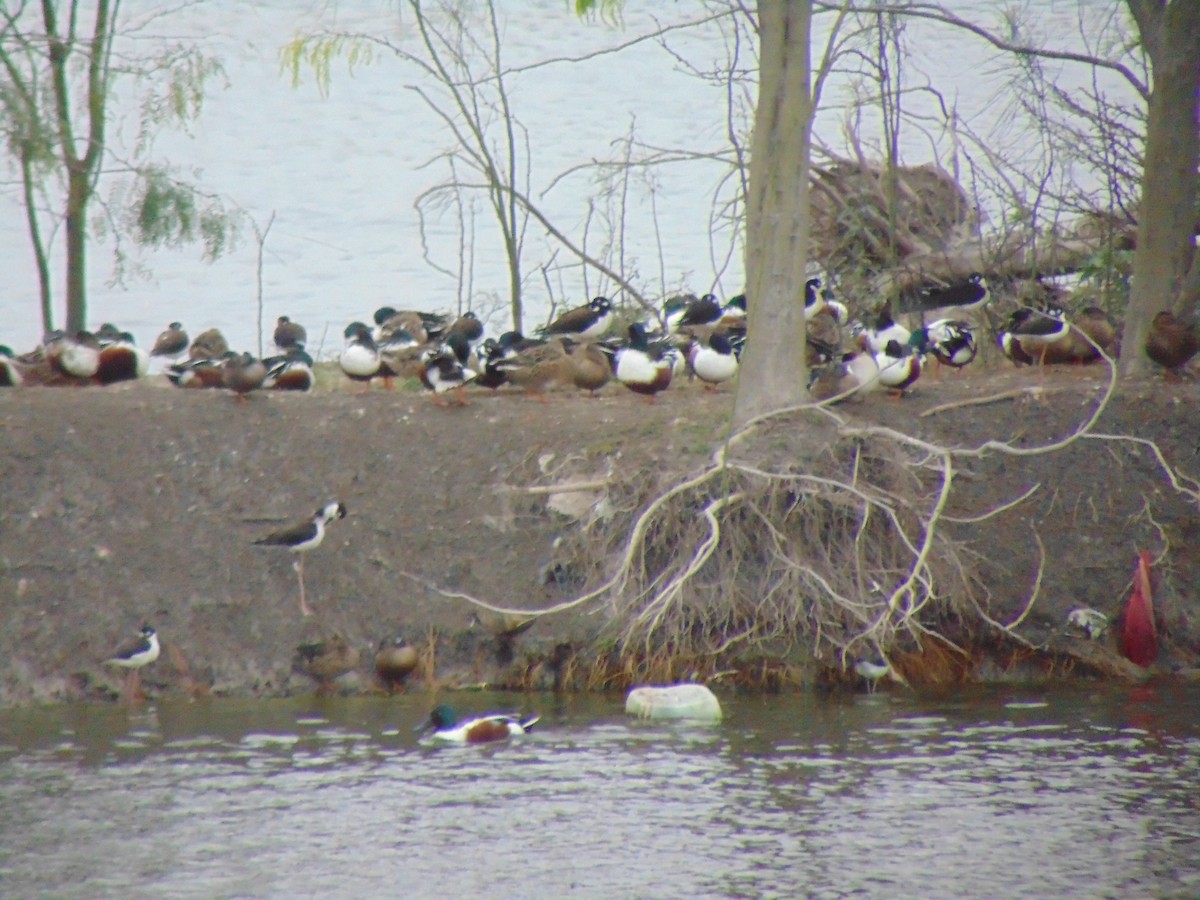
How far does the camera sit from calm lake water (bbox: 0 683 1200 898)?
682 centimetres

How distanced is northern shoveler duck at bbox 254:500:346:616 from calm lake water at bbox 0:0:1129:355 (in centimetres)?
965

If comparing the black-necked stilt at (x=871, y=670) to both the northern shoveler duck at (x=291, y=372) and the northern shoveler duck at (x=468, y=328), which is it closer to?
the northern shoveler duck at (x=291, y=372)

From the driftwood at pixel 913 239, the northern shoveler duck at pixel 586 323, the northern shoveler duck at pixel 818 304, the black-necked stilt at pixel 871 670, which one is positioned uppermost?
the driftwood at pixel 913 239

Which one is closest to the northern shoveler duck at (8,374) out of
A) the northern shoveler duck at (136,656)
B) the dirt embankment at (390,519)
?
the dirt embankment at (390,519)

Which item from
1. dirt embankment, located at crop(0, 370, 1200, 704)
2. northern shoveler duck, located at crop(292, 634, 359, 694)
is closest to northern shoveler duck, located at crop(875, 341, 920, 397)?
dirt embankment, located at crop(0, 370, 1200, 704)

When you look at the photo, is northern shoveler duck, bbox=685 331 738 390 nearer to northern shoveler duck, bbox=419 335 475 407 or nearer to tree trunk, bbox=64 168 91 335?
northern shoveler duck, bbox=419 335 475 407

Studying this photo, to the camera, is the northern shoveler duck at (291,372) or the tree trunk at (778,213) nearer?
the tree trunk at (778,213)

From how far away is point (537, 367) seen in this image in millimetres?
13078

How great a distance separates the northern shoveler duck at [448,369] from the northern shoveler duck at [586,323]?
1.51m

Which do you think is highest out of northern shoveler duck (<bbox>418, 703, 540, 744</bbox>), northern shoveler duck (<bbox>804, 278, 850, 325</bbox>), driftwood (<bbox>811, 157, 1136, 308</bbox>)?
driftwood (<bbox>811, 157, 1136, 308</bbox>)

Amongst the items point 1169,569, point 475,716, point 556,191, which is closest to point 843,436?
point 1169,569

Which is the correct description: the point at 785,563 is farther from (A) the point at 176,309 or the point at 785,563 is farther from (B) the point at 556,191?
(B) the point at 556,191

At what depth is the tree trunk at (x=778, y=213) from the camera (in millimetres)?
11562

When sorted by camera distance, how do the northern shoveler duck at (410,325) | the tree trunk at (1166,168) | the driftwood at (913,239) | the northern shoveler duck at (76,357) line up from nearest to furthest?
the tree trunk at (1166,168) → the northern shoveler duck at (76,357) → the northern shoveler duck at (410,325) → the driftwood at (913,239)
